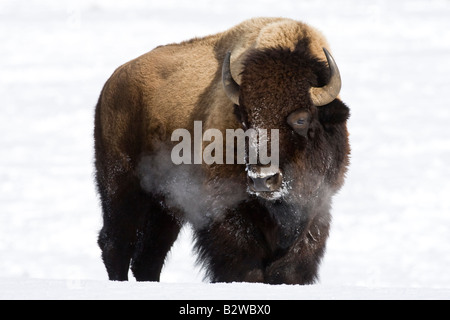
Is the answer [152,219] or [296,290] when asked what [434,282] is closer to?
[152,219]

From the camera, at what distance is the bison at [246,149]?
525cm

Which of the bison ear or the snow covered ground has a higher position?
the bison ear

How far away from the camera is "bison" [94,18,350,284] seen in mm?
5254

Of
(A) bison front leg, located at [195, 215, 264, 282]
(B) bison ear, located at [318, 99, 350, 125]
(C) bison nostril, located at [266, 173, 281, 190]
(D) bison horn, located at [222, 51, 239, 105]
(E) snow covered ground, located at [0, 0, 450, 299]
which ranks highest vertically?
(D) bison horn, located at [222, 51, 239, 105]

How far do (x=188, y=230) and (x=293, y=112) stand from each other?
5.19ft

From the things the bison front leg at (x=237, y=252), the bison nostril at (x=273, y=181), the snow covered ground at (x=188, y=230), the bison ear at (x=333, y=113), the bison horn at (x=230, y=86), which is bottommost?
the snow covered ground at (x=188, y=230)

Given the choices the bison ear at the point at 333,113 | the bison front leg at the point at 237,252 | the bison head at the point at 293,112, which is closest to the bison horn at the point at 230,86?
the bison head at the point at 293,112

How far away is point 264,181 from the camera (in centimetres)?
498

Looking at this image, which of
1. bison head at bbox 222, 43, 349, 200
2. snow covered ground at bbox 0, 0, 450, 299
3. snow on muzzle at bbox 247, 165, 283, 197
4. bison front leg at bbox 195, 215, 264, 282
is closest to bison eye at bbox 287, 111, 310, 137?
bison head at bbox 222, 43, 349, 200

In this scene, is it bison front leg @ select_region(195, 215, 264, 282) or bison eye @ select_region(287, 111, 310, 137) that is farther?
bison front leg @ select_region(195, 215, 264, 282)

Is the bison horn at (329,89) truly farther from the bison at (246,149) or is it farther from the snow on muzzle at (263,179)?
the snow on muzzle at (263,179)

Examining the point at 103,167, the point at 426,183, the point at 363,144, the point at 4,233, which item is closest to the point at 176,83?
the point at 103,167

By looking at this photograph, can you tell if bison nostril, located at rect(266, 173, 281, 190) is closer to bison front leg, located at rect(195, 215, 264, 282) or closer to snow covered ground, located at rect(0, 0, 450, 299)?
bison front leg, located at rect(195, 215, 264, 282)

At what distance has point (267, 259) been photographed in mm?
5480
